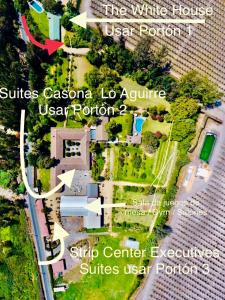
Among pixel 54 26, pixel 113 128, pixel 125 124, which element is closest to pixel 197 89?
pixel 125 124

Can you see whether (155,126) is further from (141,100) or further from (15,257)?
(15,257)

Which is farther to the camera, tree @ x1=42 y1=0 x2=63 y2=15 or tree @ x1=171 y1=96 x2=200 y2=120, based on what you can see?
tree @ x1=171 y1=96 x2=200 y2=120

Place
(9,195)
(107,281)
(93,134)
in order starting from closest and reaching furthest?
(93,134) < (9,195) < (107,281)

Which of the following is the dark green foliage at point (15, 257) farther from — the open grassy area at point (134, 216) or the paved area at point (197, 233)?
the paved area at point (197, 233)

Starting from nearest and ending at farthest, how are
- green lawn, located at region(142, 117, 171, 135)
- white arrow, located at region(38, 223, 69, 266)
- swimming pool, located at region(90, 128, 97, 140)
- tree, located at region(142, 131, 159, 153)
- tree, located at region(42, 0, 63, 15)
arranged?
tree, located at region(42, 0, 63, 15) < tree, located at region(142, 131, 159, 153) < swimming pool, located at region(90, 128, 97, 140) < green lawn, located at region(142, 117, 171, 135) < white arrow, located at region(38, 223, 69, 266)

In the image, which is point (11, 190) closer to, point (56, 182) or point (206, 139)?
point (56, 182)

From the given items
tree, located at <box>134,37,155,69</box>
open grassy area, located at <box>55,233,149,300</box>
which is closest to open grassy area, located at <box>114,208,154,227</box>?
open grassy area, located at <box>55,233,149,300</box>

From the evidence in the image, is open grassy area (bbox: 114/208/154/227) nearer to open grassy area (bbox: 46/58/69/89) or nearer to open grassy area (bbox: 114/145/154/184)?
open grassy area (bbox: 114/145/154/184)

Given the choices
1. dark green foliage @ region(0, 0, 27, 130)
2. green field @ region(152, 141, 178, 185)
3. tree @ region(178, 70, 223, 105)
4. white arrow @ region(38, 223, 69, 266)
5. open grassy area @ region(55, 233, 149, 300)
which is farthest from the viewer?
open grassy area @ region(55, 233, 149, 300)
